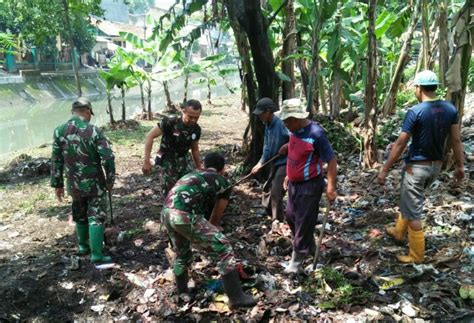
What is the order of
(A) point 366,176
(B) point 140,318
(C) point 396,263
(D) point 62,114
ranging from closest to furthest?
(B) point 140,318 < (C) point 396,263 < (A) point 366,176 < (D) point 62,114

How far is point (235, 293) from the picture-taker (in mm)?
3217

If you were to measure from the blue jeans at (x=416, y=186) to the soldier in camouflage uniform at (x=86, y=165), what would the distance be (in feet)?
9.20

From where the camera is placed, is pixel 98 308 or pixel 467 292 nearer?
pixel 467 292

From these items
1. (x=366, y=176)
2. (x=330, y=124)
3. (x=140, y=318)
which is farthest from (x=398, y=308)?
(x=330, y=124)

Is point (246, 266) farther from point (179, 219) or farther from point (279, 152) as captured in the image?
point (279, 152)

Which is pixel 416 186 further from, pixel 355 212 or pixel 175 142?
pixel 175 142

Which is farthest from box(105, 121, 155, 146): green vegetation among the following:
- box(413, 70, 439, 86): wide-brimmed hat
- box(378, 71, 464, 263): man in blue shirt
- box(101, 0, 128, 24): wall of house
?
box(101, 0, 128, 24): wall of house

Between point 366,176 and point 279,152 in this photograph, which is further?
point 366,176

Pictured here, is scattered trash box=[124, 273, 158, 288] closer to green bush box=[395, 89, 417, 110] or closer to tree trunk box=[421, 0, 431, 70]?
tree trunk box=[421, 0, 431, 70]

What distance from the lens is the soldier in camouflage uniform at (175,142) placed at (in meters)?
4.34

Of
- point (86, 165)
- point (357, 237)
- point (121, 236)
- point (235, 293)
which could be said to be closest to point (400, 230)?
point (357, 237)

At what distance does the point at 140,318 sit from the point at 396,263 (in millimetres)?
2298

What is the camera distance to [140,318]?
3.31 metres

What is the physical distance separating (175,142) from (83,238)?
1.39 meters
